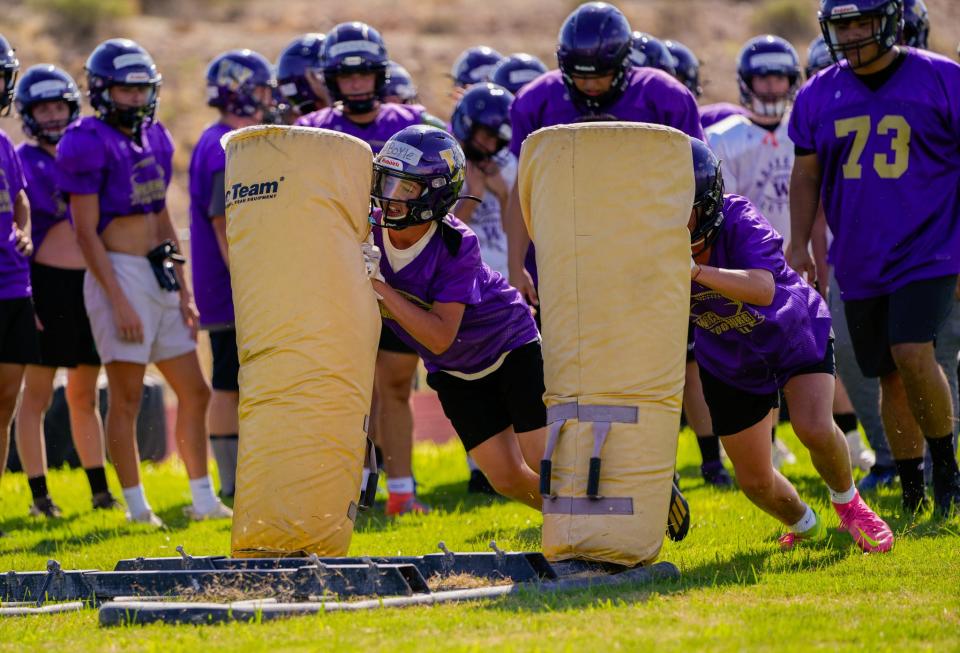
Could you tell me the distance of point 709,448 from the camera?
856cm

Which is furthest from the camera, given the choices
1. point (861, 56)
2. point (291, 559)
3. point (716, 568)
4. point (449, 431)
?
point (449, 431)

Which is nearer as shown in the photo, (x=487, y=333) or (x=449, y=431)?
(x=487, y=333)

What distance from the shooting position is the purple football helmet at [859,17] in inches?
270

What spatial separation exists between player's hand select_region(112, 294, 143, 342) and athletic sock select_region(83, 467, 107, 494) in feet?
3.51

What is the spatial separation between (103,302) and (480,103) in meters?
2.57

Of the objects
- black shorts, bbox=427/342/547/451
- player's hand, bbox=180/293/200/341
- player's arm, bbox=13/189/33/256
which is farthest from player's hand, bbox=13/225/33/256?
black shorts, bbox=427/342/547/451

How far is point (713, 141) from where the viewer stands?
8883mm

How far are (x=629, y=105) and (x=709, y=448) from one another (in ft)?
7.01

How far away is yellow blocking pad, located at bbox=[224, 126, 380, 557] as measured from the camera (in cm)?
551

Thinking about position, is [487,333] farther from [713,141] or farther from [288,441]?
[713,141]

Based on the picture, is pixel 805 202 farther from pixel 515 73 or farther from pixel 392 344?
pixel 515 73

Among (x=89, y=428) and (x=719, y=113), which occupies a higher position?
(x=719, y=113)

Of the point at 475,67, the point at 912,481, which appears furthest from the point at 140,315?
the point at 912,481

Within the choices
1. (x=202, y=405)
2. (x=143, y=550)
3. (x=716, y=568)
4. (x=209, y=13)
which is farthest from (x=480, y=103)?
(x=209, y=13)
